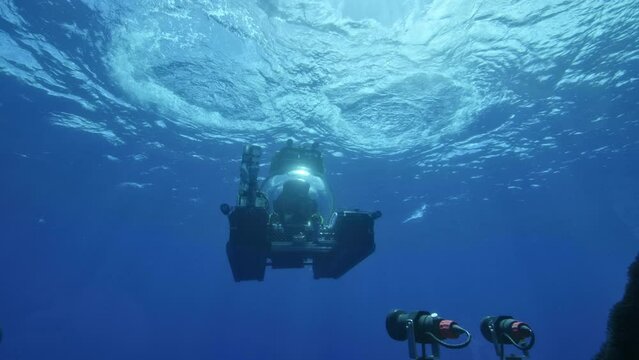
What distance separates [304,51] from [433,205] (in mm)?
21290

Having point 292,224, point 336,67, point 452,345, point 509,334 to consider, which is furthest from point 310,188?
point 336,67

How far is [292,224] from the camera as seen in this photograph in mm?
7074

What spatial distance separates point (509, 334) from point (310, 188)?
4.78 m

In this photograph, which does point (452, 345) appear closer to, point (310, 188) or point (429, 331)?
point (429, 331)

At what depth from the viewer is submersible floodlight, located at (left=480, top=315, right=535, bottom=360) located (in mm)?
3010

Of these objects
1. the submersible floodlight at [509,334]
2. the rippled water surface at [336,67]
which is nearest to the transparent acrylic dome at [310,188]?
the submersible floodlight at [509,334]

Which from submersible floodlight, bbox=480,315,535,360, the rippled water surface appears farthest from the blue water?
submersible floodlight, bbox=480,315,535,360

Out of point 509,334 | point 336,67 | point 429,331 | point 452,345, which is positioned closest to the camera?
point 452,345

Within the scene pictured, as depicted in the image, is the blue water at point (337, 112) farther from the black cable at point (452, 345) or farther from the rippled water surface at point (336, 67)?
the black cable at point (452, 345)

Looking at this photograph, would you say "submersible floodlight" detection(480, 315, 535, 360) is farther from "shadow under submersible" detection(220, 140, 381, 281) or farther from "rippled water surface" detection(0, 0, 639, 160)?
"rippled water surface" detection(0, 0, 639, 160)

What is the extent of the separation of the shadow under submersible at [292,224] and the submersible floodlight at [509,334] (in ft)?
10.8

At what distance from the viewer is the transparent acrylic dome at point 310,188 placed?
743 cm

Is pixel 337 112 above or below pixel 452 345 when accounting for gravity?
above

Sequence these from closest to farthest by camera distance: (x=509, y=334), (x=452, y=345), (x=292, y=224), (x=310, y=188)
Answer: (x=452, y=345) → (x=509, y=334) → (x=292, y=224) → (x=310, y=188)
